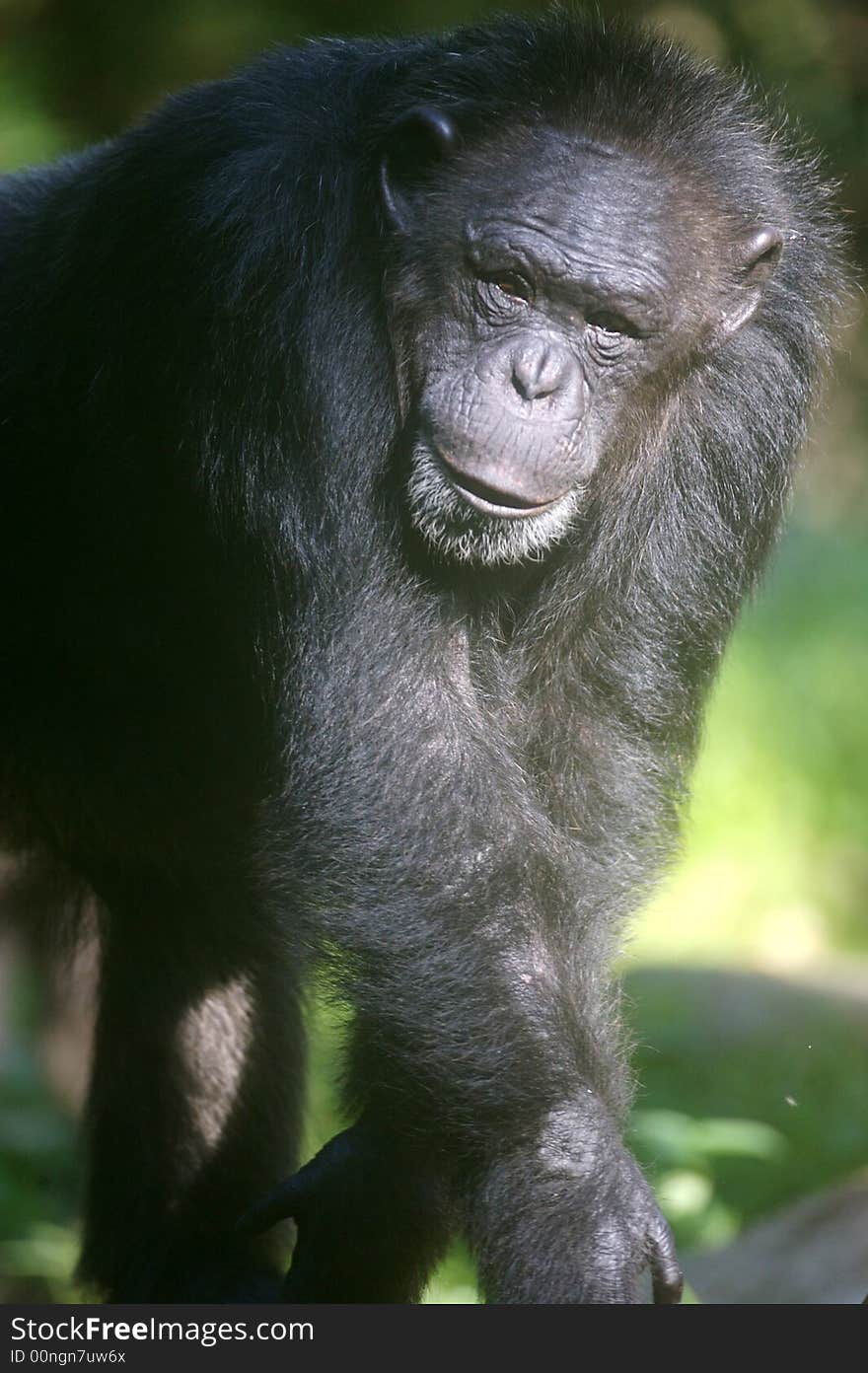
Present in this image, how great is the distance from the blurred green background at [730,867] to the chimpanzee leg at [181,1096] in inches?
9.9

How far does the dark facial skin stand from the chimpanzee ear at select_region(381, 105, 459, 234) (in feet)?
0.41

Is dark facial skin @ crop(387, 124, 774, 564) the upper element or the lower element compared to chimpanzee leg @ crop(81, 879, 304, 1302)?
upper

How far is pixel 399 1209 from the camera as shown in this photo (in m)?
3.53

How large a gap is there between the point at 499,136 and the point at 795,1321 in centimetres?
236

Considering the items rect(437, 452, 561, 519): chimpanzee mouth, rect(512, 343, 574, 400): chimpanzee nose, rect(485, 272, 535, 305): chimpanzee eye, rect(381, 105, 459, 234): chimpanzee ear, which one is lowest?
rect(437, 452, 561, 519): chimpanzee mouth

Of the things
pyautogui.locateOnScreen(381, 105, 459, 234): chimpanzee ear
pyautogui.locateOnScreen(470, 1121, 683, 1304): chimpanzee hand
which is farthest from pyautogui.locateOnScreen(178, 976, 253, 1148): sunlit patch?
pyautogui.locateOnScreen(381, 105, 459, 234): chimpanzee ear

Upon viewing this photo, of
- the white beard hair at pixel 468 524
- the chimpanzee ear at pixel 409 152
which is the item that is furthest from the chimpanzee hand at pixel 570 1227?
the chimpanzee ear at pixel 409 152

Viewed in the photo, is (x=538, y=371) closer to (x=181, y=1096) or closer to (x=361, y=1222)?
(x=361, y=1222)

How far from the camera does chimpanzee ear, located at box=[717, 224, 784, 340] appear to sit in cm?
350

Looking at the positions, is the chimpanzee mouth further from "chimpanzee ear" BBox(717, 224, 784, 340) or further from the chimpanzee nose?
"chimpanzee ear" BBox(717, 224, 784, 340)

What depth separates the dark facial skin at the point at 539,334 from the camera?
3.26m

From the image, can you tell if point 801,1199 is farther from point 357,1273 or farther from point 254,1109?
point 357,1273

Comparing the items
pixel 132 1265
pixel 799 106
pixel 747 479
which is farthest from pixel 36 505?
pixel 799 106

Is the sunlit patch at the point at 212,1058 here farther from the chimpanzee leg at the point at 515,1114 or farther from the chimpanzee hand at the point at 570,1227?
the chimpanzee hand at the point at 570,1227
